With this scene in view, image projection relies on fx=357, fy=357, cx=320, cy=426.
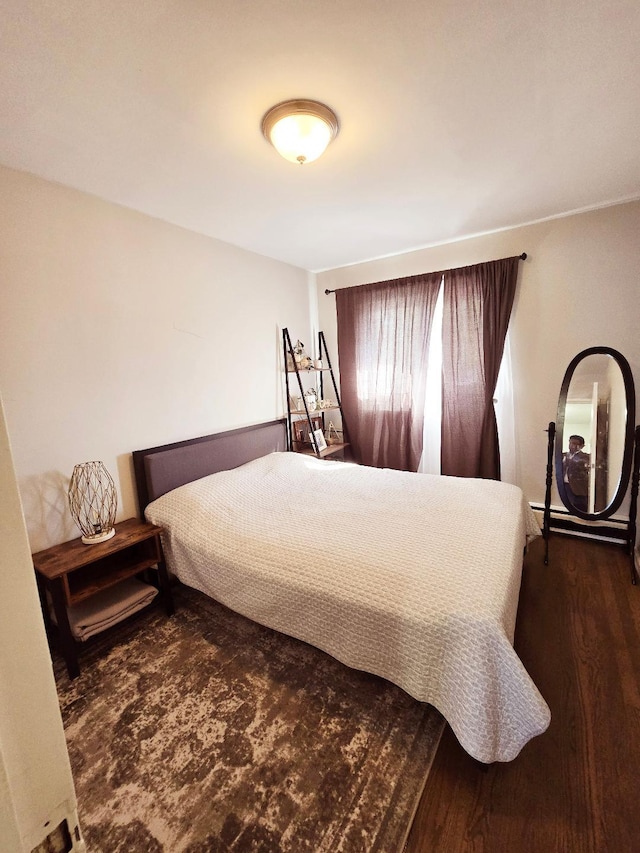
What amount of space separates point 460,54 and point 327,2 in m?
0.50

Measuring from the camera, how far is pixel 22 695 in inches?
13.2

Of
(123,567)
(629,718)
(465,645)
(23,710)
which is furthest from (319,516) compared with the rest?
(23,710)

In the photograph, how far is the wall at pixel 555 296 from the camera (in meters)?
2.49

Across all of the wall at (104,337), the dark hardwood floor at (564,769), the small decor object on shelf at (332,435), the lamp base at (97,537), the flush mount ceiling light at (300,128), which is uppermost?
the flush mount ceiling light at (300,128)

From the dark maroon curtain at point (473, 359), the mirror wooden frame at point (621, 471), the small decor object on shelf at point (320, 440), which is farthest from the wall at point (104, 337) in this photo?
the mirror wooden frame at point (621, 471)

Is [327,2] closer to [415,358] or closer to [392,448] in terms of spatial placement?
[415,358]

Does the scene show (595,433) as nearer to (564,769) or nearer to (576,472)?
(576,472)

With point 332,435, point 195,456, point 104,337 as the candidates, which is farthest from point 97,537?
point 332,435

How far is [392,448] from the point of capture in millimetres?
3471

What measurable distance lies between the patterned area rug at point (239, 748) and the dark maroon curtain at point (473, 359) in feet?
6.64

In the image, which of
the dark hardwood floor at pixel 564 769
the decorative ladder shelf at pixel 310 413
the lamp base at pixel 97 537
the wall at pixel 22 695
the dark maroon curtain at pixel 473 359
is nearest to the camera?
the wall at pixel 22 695

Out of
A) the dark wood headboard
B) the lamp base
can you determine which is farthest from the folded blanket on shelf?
the dark wood headboard

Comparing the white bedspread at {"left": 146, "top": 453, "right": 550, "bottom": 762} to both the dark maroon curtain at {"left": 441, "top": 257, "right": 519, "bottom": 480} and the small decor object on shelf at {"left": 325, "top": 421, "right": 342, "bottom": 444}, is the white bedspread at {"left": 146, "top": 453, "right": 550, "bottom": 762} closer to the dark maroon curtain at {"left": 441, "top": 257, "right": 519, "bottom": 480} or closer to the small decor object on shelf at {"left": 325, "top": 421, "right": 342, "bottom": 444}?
the dark maroon curtain at {"left": 441, "top": 257, "right": 519, "bottom": 480}

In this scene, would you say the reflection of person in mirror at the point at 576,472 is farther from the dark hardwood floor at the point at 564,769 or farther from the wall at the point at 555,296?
the dark hardwood floor at the point at 564,769
